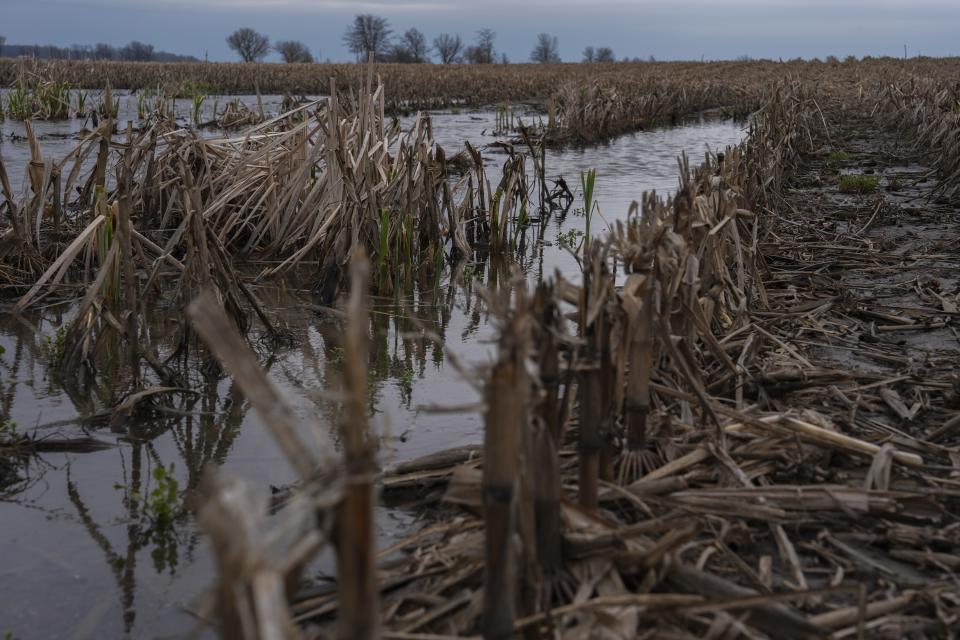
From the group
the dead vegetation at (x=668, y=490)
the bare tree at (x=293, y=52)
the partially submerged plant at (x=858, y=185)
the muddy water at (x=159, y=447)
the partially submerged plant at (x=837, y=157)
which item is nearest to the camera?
the dead vegetation at (x=668, y=490)

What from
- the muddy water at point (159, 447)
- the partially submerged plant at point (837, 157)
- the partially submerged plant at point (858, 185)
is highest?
the partially submerged plant at point (837, 157)

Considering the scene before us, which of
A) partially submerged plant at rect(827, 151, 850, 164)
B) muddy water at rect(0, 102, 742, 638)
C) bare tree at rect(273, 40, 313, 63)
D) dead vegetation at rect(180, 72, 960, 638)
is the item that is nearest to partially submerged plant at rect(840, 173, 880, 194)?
partially submerged plant at rect(827, 151, 850, 164)

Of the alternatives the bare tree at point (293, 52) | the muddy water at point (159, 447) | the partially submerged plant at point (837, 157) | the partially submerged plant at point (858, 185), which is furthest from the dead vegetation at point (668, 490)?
the bare tree at point (293, 52)

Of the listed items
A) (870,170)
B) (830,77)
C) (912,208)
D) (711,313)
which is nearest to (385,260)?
(711,313)

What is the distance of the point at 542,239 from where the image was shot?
339 inches

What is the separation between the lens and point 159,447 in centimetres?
382

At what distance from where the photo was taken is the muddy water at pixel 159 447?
8.81ft

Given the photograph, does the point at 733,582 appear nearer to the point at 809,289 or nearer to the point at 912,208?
the point at 809,289

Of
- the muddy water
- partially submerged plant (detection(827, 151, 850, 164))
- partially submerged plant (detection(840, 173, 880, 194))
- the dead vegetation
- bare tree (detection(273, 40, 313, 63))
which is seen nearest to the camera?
the dead vegetation

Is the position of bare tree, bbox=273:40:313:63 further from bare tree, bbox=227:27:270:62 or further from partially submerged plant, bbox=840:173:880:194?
partially submerged plant, bbox=840:173:880:194

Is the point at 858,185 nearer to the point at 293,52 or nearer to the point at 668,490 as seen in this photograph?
the point at 668,490

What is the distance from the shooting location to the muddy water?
8.81ft

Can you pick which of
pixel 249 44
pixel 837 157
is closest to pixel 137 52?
pixel 249 44

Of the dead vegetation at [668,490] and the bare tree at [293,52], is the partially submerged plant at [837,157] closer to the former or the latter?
the dead vegetation at [668,490]
